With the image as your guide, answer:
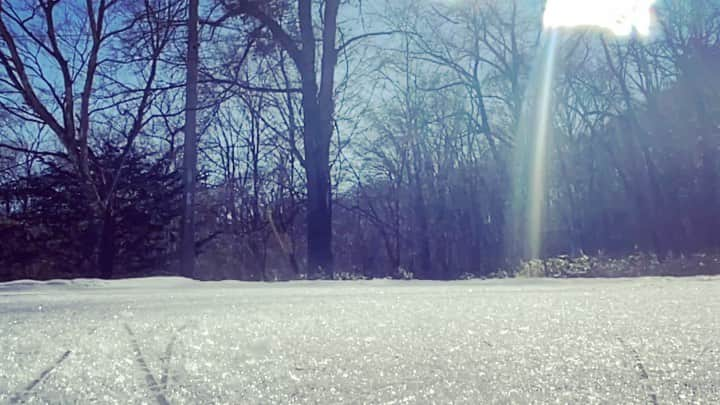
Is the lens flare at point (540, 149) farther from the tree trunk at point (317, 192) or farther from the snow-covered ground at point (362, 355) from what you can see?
the snow-covered ground at point (362, 355)

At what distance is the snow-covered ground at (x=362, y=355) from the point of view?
61cm

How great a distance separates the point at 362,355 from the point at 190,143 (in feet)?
26.0

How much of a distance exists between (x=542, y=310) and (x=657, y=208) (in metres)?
15.5

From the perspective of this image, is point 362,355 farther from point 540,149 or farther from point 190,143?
point 540,149

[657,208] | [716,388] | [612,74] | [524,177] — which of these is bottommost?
[716,388]

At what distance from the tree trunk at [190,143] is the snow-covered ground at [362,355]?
287 inches

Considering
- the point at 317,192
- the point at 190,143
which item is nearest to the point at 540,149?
the point at 317,192

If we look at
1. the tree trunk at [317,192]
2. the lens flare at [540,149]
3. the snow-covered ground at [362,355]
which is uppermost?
the lens flare at [540,149]

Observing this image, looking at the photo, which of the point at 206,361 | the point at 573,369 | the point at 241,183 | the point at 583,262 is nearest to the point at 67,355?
the point at 206,361

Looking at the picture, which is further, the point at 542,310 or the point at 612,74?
the point at 612,74

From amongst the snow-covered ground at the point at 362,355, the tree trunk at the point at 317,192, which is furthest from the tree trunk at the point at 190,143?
the snow-covered ground at the point at 362,355

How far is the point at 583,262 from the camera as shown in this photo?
938 cm

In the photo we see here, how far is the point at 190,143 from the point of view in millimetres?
8219

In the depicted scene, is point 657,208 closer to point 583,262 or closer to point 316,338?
point 583,262
